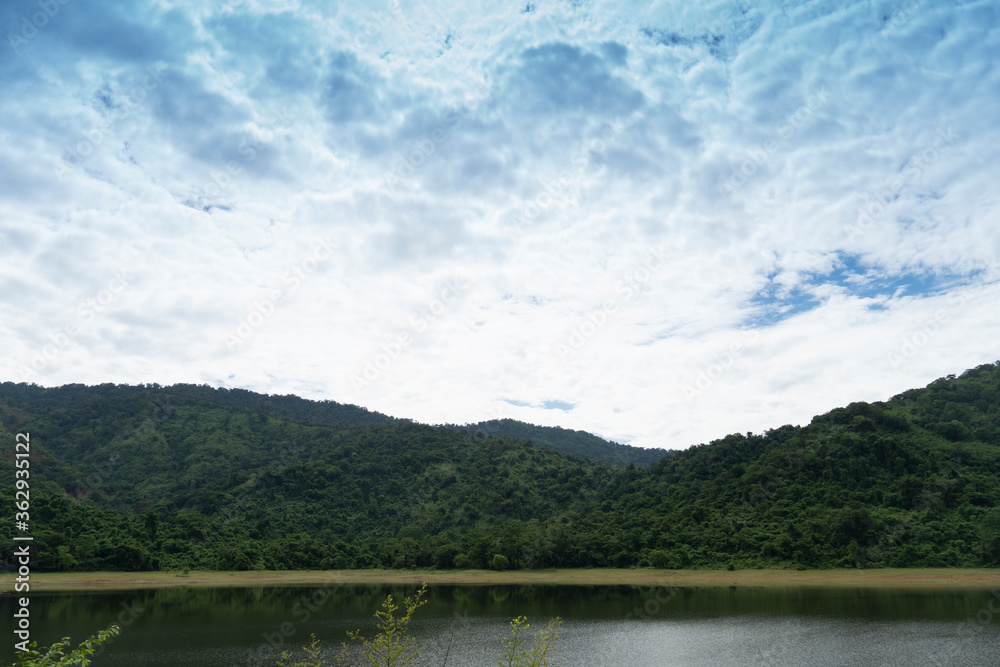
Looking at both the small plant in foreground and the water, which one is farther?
the water

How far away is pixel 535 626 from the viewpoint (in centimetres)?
3638

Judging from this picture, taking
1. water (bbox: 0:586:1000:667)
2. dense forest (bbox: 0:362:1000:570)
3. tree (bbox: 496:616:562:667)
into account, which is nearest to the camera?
tree (bbox: 496:616:562:667)

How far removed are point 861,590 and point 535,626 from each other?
34462 mm

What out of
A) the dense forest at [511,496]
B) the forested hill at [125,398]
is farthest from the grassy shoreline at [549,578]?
the forested hill at [125,398]

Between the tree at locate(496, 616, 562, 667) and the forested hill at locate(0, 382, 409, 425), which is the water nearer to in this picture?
the tree at locate(496, 616, 562, 667)

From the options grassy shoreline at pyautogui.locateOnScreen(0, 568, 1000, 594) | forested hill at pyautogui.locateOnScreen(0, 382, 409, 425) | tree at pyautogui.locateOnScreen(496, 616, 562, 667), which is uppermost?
forested hill at pyautogui.locateOnScreen(0, 382, 409, 425)

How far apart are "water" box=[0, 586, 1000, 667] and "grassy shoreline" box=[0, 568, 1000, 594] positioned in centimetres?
684

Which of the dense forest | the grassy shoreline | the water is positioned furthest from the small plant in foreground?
the dense forest

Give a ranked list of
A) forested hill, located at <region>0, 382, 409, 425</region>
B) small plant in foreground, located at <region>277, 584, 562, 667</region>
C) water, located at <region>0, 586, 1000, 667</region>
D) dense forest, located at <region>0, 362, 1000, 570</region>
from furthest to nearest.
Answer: forested hill, located at <region>0, 382, 409, 425</region> < dense forest, located at <region>0, 362, 1000, 570</region> < water, located at <region>0, 586, 1000, 667</region> < small plant in foreground, located at <region>277, 584, 562, 667</region>

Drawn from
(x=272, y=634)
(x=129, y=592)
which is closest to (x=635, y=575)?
(x=272, y=634)

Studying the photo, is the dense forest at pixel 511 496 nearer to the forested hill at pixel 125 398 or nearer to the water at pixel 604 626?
the forested hill at pixel 125 398

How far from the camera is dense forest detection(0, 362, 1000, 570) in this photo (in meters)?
69.8

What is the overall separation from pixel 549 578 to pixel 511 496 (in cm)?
3082

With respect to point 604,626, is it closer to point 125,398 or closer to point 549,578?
point 549,578
